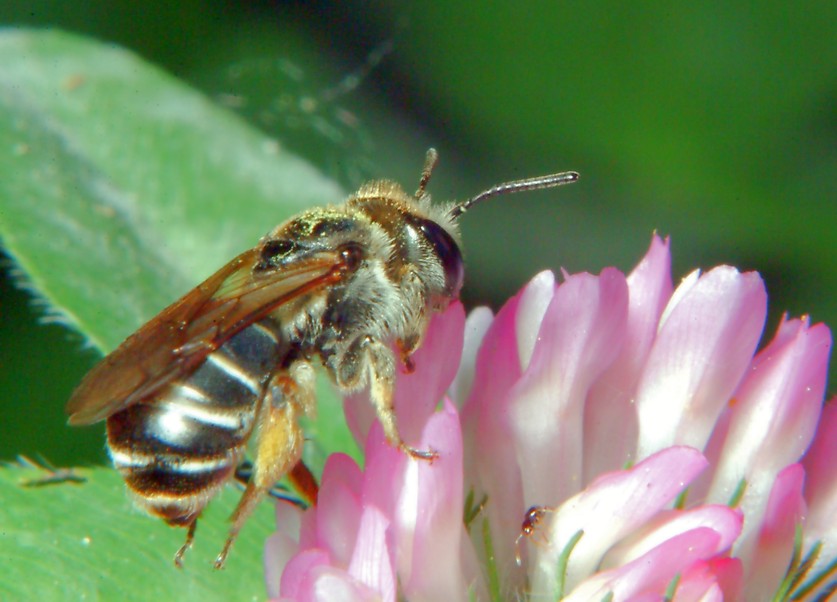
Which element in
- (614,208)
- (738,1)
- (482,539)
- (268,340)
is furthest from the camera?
(614,208)

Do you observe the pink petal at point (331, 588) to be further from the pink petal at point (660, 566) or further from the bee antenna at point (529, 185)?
the bee antenna at point (529, 185)

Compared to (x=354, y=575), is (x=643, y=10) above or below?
above

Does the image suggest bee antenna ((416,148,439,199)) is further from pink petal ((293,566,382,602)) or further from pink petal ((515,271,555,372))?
pink petal ((293,566,382,602))

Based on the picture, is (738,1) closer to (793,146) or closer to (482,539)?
(793,146)

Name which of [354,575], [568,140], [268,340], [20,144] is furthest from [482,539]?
[568,140]

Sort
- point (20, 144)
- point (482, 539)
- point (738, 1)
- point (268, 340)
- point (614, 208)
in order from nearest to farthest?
point (268, 340) → point (482, 539) → point (20, 144) → point (738, 1) → point (614, 208)

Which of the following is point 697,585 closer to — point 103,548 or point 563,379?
point 563,379

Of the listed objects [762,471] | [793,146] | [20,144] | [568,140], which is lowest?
[20,144]
